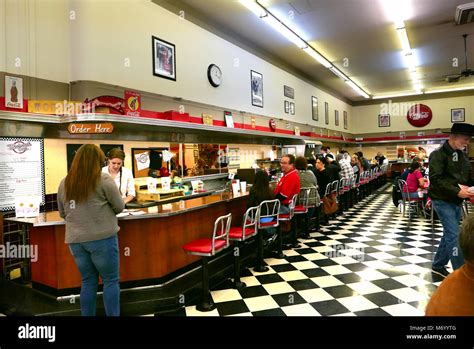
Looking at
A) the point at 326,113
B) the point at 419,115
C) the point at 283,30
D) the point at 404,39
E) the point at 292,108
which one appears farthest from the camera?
the point at 419,115

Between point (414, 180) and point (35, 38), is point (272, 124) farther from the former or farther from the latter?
point (35, 38)

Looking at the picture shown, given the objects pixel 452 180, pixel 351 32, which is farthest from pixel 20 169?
pixel 351 32

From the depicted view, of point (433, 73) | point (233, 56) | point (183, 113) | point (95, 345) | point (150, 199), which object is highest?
point (433, 73)

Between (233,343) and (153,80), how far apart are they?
4.96 m

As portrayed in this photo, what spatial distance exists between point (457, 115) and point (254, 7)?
1454cm

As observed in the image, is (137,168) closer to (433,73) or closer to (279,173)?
(279,173)

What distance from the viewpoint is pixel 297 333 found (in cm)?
115

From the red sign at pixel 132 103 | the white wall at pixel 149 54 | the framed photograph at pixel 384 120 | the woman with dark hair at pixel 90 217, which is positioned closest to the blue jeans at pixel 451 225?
the woman with dark hair at pixel 90 217

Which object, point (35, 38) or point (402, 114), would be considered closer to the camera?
point (35, 38)

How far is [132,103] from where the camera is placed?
178 inches

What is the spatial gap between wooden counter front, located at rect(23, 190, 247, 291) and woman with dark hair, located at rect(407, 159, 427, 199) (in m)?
5.43

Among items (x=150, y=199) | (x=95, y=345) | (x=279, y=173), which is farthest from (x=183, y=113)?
(x=95, y=345)

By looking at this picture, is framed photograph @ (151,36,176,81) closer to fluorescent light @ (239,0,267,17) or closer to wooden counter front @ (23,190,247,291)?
fluorescent light @ (239,0,267,17)

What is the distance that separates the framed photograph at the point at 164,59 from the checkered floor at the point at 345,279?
3695mm
